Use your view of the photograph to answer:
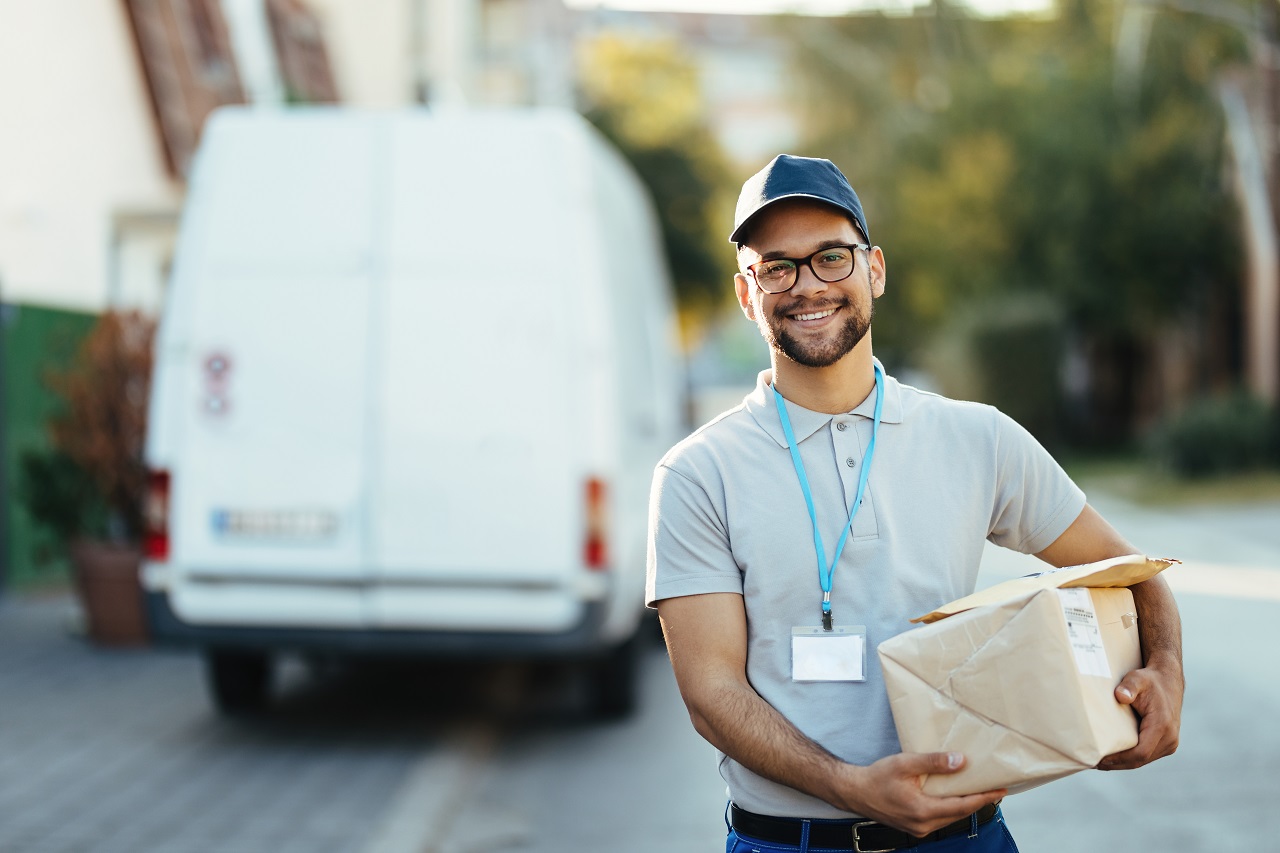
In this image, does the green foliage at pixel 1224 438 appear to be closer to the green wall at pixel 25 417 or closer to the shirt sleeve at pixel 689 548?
Answer: the green wall at pixel 25 417

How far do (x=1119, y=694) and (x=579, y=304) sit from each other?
4517 millimetres

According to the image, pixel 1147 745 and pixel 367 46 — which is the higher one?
pixel 367 46

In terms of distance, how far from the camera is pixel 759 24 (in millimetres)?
35875

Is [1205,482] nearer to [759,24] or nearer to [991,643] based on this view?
[991,643]

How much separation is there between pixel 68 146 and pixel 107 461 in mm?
4244

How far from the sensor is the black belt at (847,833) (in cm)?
235

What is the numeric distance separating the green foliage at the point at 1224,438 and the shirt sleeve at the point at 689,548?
17.2 m

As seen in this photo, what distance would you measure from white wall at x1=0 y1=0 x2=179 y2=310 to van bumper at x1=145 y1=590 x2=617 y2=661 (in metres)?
6.11

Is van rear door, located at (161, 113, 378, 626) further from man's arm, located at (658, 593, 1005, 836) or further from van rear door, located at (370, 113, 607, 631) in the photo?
man's arm, located at (658, 593, 1005, 836)

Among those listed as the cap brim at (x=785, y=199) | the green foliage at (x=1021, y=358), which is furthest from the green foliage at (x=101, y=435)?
the green foliage at (x=1021, y=358)

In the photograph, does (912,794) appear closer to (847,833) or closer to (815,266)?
(847,833)

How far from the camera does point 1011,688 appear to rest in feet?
7.16

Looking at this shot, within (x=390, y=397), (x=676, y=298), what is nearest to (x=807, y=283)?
(x=390, y=397)

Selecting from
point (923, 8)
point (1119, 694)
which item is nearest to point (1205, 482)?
point (1119, 694)
